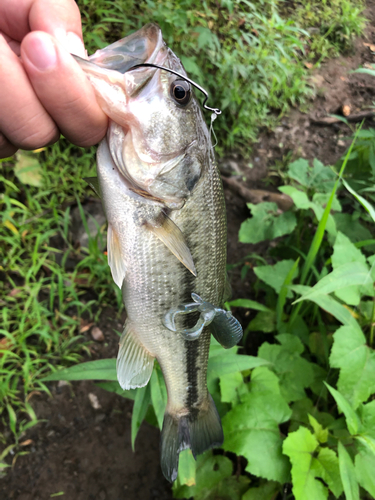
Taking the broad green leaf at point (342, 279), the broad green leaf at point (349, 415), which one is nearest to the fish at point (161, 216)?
the broad green leaf at point (342, 279)

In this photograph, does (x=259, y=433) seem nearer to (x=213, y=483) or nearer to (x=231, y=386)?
(x=231, y=386)

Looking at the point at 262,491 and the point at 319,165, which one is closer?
the point at 262,491

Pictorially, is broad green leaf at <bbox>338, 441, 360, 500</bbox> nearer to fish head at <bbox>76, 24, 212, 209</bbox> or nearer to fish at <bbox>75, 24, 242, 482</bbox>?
fish at <bbox>75, 24, 242, 482</bbox>

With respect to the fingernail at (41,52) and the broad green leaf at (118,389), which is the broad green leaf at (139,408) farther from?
the fingernail at (41,52)

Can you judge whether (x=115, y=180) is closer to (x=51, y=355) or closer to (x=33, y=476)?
(x=51, y=355)

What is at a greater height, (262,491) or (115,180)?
(115,180)

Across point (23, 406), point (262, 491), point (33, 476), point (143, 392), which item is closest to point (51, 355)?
point (23, 406)

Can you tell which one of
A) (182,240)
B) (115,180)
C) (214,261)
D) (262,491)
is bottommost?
(262,491)
